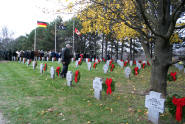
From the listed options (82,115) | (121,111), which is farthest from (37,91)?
(121,111)

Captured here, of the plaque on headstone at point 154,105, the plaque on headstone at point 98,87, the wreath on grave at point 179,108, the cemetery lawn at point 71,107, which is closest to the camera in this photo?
the wreath on grave at point 179,108

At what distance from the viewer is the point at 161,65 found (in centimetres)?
588

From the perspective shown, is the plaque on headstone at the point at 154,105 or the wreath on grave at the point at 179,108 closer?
the wreath on grave at the point at 179,108

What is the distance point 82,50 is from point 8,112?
3770 cm

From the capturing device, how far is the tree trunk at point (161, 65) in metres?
5.86

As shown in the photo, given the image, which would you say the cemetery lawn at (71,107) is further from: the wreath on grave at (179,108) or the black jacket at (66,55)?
the black jacket at (66,55)

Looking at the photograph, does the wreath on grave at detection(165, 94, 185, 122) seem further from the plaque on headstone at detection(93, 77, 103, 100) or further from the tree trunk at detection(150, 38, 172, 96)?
the plaque on headstone at detection(93, 77, 103, 100)

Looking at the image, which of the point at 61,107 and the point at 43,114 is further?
the point at 61,107

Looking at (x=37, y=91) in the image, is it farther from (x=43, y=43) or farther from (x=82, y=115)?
(x=43, y=43)

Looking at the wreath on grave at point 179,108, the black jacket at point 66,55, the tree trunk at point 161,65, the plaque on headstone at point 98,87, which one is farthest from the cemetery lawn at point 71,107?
the black jacket at point 66,55

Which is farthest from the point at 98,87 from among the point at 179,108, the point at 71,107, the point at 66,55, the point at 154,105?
the point at 66,55

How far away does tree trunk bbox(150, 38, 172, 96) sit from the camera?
Answer: 231 inches

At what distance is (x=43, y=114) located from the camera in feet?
14.8

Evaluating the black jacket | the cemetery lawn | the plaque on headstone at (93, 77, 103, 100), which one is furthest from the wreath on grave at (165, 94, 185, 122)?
the black jacket
